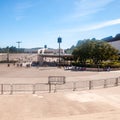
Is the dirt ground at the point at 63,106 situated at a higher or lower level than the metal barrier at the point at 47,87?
lower

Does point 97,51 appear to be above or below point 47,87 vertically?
above

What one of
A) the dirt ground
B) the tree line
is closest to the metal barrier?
the dirt ground

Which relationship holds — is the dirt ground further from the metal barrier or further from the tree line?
the tree line

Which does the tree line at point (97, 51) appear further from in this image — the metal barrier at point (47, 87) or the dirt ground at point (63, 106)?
the dirt ground at point (63, 106)

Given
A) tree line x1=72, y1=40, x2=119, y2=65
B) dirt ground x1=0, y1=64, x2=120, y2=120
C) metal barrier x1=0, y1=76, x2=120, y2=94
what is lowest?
dirt ground x1=0, y1=64, x2=120, y2=120

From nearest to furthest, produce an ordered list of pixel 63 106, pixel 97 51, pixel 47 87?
pixel 63 106 → pixel 47 87 → pixel 97 51

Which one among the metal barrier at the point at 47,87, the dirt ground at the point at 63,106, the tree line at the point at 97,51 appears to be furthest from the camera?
the tree line at the point at 97,51

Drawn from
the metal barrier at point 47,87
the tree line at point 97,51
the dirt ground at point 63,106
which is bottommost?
the dirt ground at point 63,106

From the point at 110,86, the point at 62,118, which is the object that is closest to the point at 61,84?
the point at 110,86

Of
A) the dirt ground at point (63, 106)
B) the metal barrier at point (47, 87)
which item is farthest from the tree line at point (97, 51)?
the dirt ground at point (63, 106)

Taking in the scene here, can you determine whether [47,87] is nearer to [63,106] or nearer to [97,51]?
[63,106]

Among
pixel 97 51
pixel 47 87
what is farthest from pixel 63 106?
pixel 97 51

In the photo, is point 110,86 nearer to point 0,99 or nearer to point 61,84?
point 61,84

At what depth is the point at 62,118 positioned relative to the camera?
1853 cm
